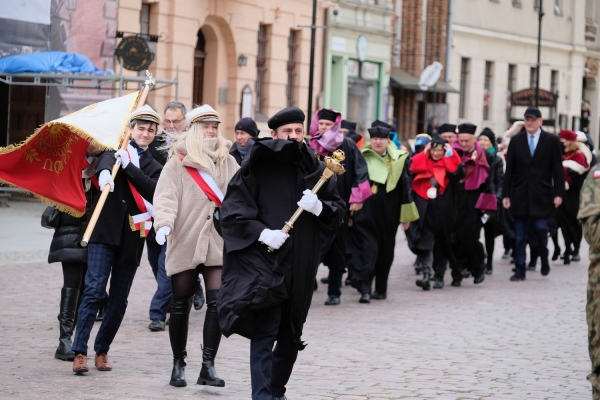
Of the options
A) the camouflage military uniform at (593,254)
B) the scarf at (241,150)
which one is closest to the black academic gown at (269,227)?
the camouflage military uniform at (593,254)

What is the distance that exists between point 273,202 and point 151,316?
4176mm

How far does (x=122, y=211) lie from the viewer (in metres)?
9.08

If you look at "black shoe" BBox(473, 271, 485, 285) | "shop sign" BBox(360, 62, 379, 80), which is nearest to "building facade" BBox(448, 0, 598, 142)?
"shop sign" BBox(360, 62, 379, 80)

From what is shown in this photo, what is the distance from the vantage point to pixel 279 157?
23.7ft

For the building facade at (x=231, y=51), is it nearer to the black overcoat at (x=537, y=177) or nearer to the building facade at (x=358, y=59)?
the building facade at (x=358, y=59)

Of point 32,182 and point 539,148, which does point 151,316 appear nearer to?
point 32,182

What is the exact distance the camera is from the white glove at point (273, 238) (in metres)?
7.02

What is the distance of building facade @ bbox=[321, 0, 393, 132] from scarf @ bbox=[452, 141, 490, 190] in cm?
1968

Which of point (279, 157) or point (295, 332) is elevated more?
point (279, 157)

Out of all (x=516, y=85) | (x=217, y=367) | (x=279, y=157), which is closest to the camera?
(x=279, y=157)

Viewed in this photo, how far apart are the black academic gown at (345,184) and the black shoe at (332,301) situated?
32 centimetres

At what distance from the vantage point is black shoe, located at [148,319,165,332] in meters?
11.0

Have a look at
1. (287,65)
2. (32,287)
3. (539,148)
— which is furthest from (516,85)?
(32,287)

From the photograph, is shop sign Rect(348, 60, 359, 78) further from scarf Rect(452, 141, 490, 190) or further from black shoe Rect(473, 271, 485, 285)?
black shoe Rect(473, 271, 485, 285)
